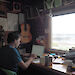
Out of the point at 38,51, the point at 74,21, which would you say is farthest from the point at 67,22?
the point at 38,51

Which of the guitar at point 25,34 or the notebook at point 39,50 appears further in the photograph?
the guitar at point 25,34

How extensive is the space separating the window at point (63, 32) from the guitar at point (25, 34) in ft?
2.30

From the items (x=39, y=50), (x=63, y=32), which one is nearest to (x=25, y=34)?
(x=39, y=50)

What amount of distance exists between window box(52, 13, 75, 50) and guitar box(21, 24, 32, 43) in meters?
0.70

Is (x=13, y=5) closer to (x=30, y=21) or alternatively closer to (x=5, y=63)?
(x=30, y=21)

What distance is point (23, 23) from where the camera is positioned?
10.2 feet

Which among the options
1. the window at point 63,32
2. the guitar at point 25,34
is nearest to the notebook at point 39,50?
the window at point 63,32

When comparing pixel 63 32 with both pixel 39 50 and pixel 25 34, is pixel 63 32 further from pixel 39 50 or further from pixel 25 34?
pixel 25 34

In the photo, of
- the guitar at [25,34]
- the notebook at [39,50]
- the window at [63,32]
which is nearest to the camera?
the notebook at [39,50]

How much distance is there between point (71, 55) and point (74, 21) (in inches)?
32.9

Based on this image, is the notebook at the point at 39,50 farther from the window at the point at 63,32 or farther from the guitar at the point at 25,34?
the guitar at the point at 25,34

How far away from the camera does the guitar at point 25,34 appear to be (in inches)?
113

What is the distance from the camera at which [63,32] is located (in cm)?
247

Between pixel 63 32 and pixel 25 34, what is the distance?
1.02m
